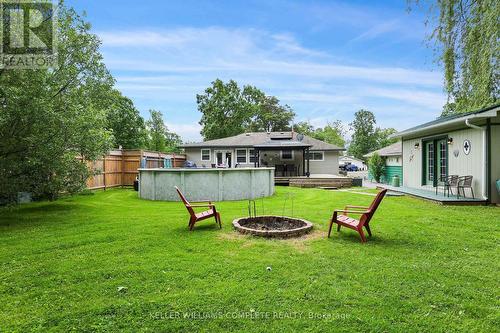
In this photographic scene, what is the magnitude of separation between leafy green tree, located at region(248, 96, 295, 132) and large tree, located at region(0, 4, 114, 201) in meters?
35.9

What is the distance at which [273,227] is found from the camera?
20.7 feet

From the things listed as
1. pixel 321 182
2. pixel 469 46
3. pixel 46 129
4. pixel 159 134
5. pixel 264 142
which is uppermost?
pixel 159 134

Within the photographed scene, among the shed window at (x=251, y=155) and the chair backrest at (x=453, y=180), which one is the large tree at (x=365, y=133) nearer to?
the shed window at (x=251, y=155)

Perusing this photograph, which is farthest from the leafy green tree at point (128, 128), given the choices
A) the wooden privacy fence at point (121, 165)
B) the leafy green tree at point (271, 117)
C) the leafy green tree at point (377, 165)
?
the leafy green tree at point (377, 165)

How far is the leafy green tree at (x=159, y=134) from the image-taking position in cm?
4154

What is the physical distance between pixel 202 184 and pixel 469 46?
956 centimetres

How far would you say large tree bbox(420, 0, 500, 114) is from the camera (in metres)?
7.14

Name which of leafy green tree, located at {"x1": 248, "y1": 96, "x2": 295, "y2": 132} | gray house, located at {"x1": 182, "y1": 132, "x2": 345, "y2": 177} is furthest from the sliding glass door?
leafy green tree, located at {"x1": 248, "y1": 96, "x2": 295, "y2": 132}

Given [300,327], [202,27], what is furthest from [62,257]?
[202,27]

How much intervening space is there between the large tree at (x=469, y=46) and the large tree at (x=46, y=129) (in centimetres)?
1032

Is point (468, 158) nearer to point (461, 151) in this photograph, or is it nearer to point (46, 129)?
point (461, 151)

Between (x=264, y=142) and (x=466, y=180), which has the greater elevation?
(x=264, y=142)

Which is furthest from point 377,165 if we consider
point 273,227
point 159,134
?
point 159,134

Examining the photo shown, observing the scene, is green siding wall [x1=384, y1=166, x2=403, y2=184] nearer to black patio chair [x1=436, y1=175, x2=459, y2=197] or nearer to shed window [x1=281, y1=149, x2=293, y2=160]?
shed window [x1=281, y1=149, x2=293, y2=160]
